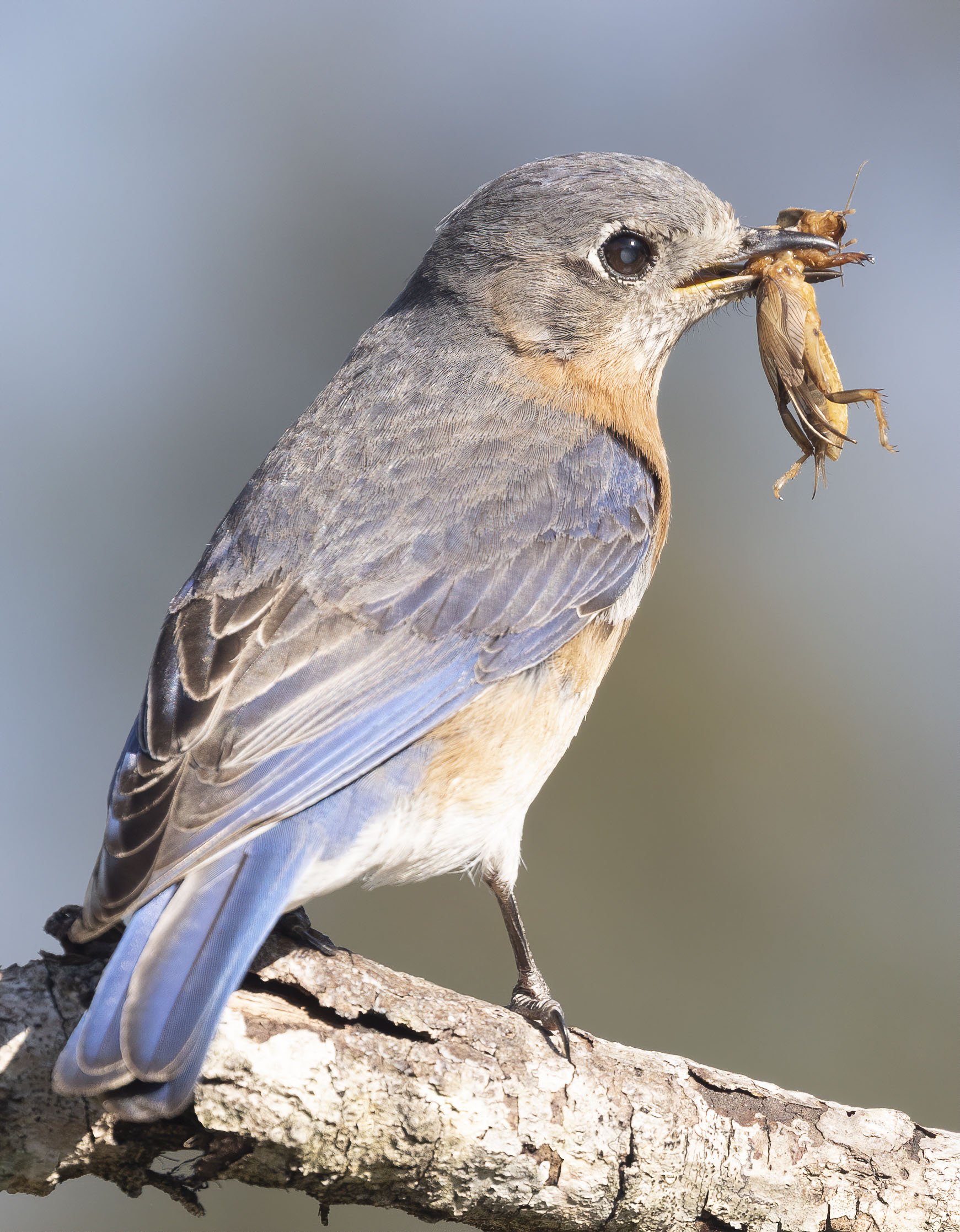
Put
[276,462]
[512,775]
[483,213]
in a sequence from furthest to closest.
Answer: [483,213]
[276,462]
[512,775]

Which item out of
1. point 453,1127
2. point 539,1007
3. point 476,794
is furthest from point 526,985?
point 453,1127

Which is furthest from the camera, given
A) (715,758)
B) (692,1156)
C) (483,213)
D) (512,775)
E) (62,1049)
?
(715,758)

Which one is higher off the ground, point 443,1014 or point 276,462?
point 276,462

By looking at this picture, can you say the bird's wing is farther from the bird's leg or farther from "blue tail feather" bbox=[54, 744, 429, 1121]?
the bird's leg

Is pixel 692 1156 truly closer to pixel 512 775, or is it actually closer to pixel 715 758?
pixel 512 775

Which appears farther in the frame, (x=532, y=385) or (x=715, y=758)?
(x=715, y=758)

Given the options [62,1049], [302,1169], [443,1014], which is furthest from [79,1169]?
[443,1014]

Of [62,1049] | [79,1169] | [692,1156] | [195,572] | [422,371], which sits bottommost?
[79,1169]
